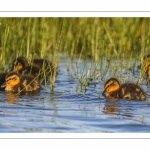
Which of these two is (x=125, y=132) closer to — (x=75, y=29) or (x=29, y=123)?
(x=29, y=123)

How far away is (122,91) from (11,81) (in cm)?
171

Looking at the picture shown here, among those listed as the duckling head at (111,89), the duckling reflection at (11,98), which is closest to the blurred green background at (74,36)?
the duckling reflection at (11,98)

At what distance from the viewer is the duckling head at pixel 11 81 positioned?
9.05m

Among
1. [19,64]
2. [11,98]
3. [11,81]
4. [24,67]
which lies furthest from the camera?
[24,67]

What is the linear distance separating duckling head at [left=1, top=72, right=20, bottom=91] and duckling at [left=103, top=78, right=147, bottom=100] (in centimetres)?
144

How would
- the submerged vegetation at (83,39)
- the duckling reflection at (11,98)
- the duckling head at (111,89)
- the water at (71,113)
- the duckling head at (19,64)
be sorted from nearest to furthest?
the water at (71,113)
the duckling reflection at (11,98)
the duckling head at (111,89)
the duckling head at (19,64)
the submerged vegetation at (83,39)

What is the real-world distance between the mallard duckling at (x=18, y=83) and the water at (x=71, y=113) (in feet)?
0.58

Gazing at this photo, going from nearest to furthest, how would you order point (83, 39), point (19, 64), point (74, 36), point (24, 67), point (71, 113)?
point (71, 113), point (19, 64), point (24, 67), point (83, 39), point (74, 36)

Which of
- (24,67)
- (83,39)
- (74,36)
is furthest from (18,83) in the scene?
(74,36)

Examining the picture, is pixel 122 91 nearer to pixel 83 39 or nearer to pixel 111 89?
pixel 111 89

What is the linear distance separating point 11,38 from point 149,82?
9.62 feet

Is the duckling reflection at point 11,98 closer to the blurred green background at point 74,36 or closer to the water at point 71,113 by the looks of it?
the water at point 71,113

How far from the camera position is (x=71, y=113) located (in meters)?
7.34
